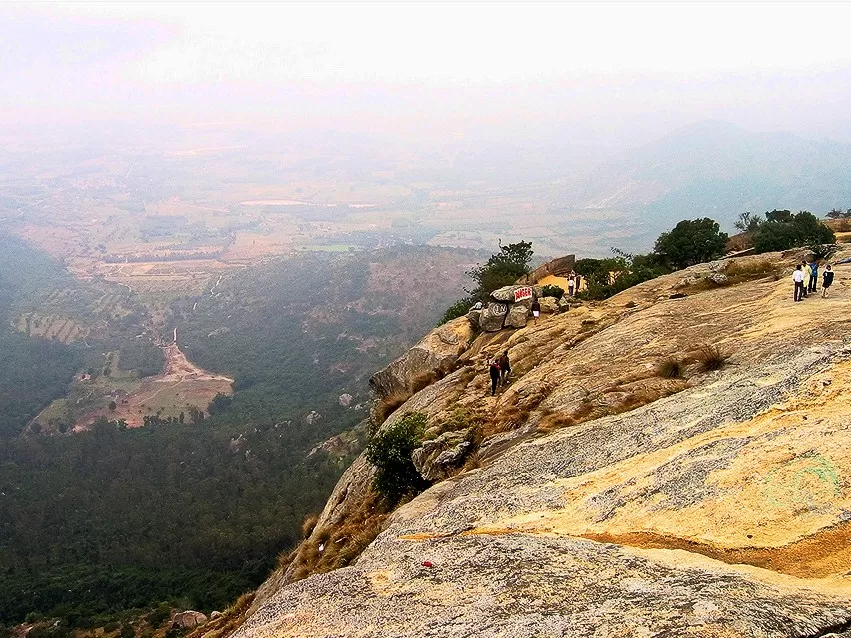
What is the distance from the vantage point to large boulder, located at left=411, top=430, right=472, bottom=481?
47.5 feet

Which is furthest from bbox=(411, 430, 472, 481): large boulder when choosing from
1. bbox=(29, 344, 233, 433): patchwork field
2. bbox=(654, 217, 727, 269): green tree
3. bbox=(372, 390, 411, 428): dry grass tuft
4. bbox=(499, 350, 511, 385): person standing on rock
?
bbox=(29, 344, 233, 433): patchwork field

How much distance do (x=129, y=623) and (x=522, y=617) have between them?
5029 centimetres

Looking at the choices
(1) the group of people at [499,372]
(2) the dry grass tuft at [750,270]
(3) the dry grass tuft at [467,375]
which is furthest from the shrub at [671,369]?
(2) the dry grass tuft at [750,270]

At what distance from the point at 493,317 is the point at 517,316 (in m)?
1.41

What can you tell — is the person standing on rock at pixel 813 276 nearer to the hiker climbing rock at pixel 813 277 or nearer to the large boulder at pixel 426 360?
the hiker climbing rock at pixel 813 277

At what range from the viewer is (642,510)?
8773 millimetres

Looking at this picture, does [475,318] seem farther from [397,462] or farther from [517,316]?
[397,462]

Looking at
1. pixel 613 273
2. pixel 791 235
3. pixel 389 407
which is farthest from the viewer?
pixel 613 273

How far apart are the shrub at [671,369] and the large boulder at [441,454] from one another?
528 cm

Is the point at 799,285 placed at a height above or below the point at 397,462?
above

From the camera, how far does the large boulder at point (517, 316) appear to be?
80.0 feet

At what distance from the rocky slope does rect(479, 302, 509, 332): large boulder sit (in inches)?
364

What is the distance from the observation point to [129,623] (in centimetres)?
4462

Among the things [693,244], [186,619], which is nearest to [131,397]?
[186,619]
